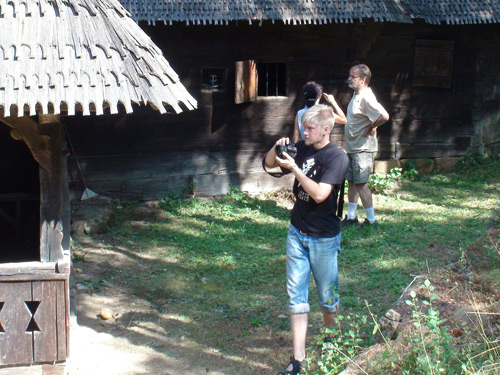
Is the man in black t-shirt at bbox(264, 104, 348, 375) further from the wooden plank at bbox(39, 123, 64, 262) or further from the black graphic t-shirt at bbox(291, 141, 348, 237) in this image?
the wooden plank at bbox(39, 123, 64, 262)

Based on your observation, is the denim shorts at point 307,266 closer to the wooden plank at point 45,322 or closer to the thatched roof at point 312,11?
the wooden plank at point 45,322

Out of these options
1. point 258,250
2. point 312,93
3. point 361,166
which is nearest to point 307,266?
point 312,93

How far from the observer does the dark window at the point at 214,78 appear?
32.6 feet

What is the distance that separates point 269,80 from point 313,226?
6009 millimetres

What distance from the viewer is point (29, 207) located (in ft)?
29.3

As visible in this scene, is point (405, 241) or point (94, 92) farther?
point (405, 241)

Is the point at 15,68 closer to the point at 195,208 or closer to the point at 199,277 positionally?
the point at 199,277

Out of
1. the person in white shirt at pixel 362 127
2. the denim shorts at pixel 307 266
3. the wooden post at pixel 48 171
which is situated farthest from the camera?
the person in white shirt at pixel 362 127

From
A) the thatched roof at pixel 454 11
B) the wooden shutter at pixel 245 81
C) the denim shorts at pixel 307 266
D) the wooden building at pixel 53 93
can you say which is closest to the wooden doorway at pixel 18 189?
the wooden shutter at pixel 245 81

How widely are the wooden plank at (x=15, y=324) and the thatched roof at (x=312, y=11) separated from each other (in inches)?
189

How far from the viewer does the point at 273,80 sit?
1036cm

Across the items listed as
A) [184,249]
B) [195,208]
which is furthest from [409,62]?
[184,249]

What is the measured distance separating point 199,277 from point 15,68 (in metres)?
3.61

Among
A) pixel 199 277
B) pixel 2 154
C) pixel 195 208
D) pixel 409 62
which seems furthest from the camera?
pixel 409 62
